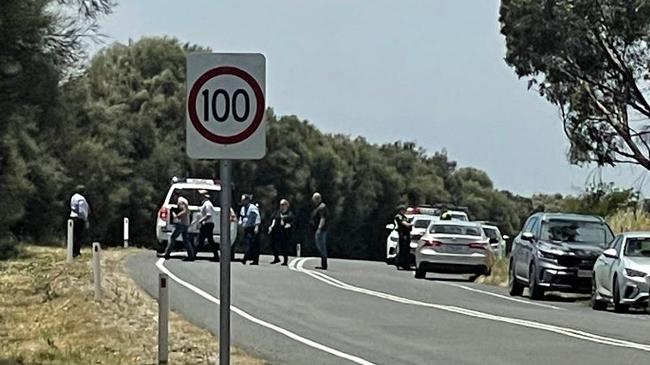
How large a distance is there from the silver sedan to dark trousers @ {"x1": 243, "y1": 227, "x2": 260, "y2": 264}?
32.4ft

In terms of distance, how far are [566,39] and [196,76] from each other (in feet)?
107

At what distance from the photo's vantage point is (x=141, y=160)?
64.4m

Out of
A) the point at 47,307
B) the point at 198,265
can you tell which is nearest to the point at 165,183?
the point at 198,265

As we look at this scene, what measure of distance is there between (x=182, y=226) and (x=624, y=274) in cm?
1177

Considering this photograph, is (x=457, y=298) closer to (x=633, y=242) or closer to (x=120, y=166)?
(x=633, y=242)

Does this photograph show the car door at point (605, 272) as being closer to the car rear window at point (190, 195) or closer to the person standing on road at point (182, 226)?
the person standing on road at point (182, 226)

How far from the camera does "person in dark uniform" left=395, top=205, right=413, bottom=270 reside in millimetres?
36500

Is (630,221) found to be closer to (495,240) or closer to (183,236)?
(495,240)

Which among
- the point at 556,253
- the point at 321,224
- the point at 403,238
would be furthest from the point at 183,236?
the point at 556,253

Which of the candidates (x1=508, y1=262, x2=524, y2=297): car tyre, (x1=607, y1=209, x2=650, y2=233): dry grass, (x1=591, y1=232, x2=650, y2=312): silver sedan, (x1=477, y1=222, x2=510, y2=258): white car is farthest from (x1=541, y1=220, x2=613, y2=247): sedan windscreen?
(x1=477, y1=222, x2=510, y2=258): white car

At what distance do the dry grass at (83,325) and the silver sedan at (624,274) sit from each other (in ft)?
27.7

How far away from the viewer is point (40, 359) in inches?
570

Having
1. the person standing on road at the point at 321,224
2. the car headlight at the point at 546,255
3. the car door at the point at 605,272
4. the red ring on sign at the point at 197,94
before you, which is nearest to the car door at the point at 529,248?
the car headlight at the point at 546,255

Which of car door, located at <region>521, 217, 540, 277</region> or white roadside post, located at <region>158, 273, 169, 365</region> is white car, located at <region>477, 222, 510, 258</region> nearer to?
car door, located at <region>521, 217, 540, 277</region>
